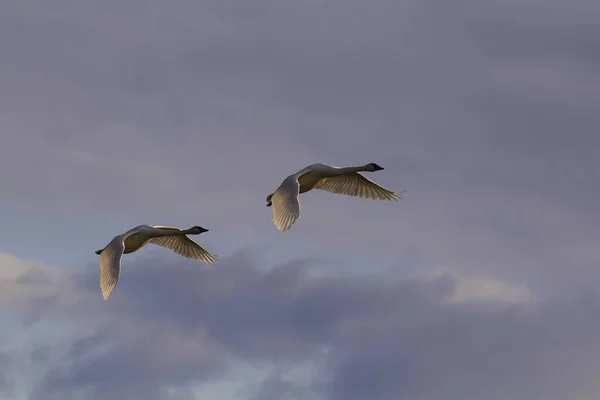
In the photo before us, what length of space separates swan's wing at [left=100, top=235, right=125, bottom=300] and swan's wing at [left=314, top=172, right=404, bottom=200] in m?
10.5

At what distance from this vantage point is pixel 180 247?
79500mm

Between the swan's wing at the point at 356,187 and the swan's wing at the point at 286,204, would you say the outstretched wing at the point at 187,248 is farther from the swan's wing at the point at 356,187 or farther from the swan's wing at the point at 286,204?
the swan's wing at the point at 286,204

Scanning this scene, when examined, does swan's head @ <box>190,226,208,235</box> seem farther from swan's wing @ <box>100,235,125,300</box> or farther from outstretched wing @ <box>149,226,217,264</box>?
swan's wing @ <box>100,235,125,300</box>

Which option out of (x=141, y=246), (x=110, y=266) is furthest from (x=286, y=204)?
(x=141, y=246)

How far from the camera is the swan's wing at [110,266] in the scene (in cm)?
6781

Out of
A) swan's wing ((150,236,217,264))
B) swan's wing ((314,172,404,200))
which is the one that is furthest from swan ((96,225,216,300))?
swan's wing ((314,172,404,200))

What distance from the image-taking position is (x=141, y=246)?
74750 millimetres

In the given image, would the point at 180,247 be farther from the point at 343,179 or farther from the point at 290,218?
the point at 290,218

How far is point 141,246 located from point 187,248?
17.4 feet

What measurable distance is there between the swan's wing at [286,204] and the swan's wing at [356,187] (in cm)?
783

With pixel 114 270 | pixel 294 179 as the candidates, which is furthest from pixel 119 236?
pixel 294 179

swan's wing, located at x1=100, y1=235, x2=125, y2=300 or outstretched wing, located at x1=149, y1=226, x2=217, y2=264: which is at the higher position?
outstretched wing, located at x1=149, y1=226, x2=217, y2=264

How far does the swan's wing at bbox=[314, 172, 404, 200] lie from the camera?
7581 cm

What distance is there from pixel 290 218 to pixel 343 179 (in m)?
11.4
